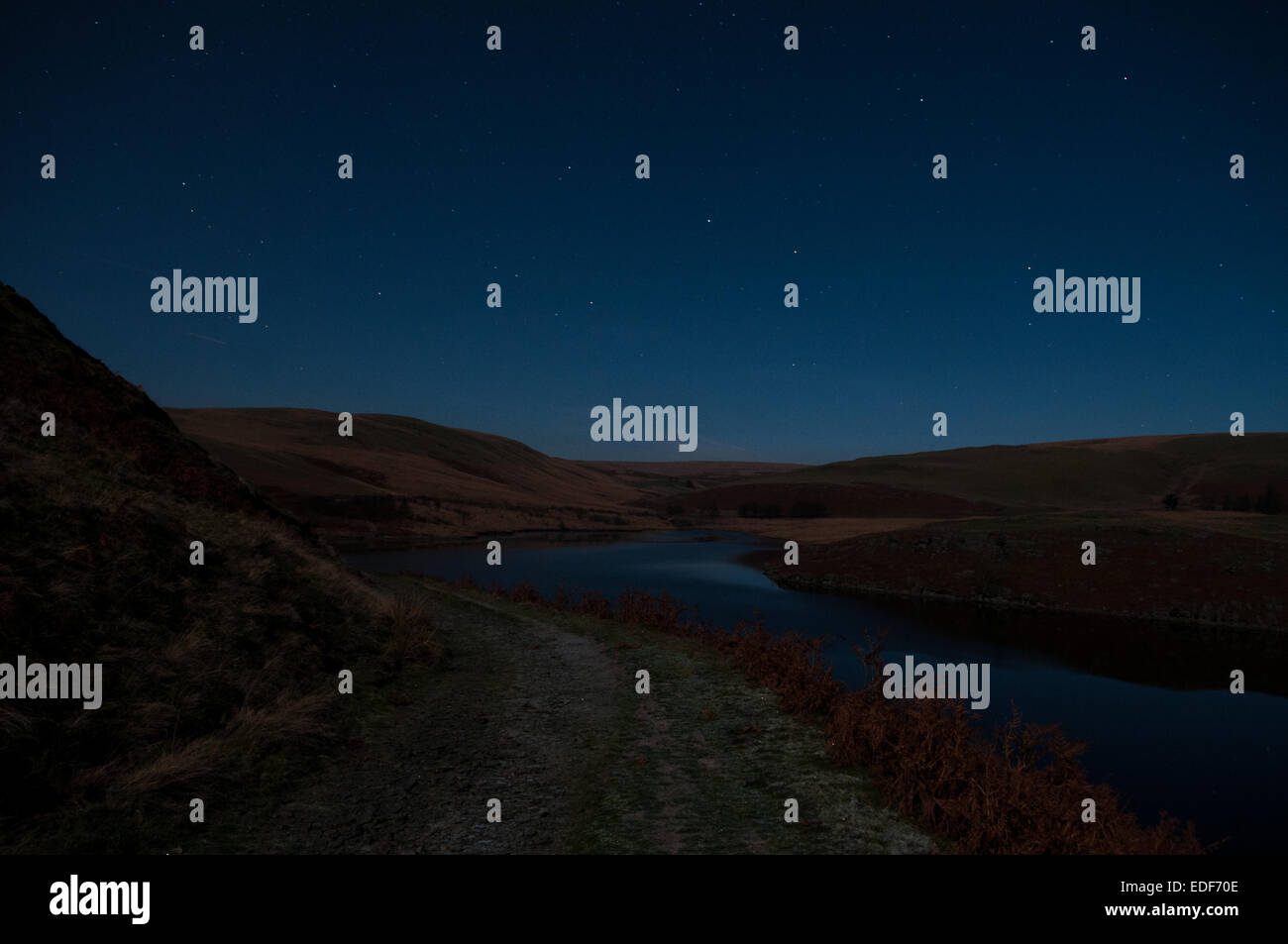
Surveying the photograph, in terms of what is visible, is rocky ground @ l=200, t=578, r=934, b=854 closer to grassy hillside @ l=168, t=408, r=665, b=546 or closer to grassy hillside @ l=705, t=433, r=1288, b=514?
grassy hillside @ l=168, t=408, r=665, b=546

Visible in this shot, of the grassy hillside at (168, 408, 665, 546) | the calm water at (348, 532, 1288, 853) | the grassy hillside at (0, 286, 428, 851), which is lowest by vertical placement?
the calm water at (348, 532, 1288, 853)

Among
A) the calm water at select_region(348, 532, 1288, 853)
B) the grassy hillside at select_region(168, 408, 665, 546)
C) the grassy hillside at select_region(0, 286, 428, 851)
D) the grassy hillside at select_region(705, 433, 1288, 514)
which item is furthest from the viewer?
the grassy hillside at select_region(705, 433, 1288, 514)

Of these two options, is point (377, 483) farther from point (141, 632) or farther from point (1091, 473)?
point (1091, 473)

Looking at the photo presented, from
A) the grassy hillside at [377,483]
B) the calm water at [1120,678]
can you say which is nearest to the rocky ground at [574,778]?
the calm water at [1120,678]

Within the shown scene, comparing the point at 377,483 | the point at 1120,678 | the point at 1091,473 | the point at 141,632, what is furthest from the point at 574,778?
the point at 1091,473

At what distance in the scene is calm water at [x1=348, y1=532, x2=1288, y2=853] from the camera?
48.2 feet

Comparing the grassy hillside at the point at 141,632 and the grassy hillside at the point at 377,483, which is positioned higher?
the grassy hillside at the point at 377,483

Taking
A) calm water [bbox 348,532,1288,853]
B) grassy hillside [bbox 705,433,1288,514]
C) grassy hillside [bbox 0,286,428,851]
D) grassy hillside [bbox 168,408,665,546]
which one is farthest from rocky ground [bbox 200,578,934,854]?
grassy hillside [bbox 705,433,1288,514]

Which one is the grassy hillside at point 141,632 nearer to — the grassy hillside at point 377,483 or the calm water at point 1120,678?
the calm water at point 1120,678

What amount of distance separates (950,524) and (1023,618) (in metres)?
18.3

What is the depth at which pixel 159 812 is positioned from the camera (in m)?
7.57

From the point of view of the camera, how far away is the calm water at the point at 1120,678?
14703 millimetres

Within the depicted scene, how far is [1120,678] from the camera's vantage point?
957 inches
